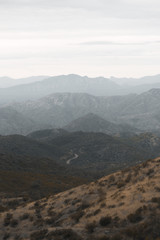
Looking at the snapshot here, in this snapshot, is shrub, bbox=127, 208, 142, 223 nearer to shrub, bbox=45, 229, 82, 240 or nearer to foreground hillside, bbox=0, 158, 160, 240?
foreground hillside, bbox=0, 158, 160, 240

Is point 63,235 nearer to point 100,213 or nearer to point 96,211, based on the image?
point 100,213

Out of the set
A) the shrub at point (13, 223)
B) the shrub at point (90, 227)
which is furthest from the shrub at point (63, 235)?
the shrub at point (13, 223)

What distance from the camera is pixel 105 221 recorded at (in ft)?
68.1

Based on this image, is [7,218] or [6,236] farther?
[7,218]

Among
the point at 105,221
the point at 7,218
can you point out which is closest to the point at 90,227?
the point at 105,221

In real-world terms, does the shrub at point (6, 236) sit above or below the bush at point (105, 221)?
below

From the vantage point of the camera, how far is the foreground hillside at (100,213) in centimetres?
1897

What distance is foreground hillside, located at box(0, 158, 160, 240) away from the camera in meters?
19.0

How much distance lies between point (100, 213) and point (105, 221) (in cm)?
246

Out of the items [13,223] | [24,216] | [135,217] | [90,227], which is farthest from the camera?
[24,216]

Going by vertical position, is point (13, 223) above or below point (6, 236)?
above

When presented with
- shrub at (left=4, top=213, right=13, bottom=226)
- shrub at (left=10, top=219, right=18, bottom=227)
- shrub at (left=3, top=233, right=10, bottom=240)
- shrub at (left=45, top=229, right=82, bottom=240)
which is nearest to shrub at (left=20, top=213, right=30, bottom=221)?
shrub at (left=10, top=219, right=18, bottom=227)

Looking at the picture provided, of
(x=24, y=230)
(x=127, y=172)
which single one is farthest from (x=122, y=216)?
(x=127, y=172)

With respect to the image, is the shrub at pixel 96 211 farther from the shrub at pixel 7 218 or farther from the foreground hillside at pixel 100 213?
the shrub at pixel 7 218
